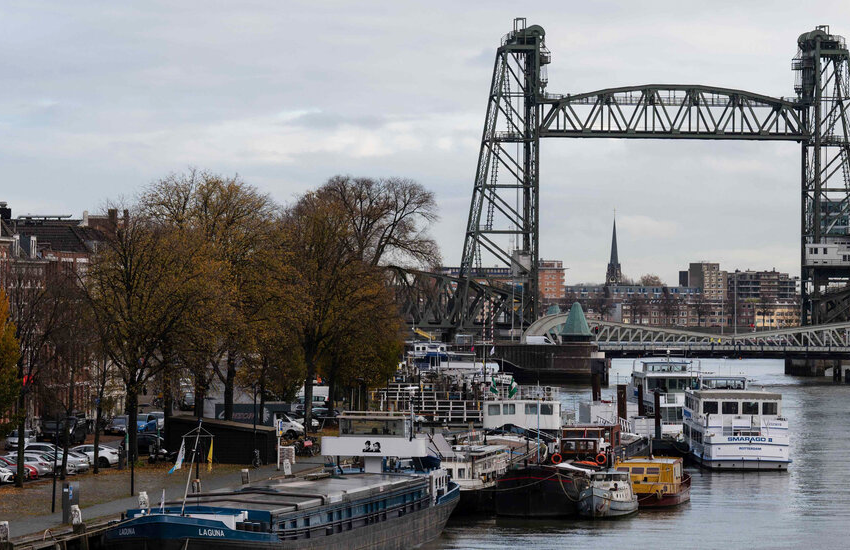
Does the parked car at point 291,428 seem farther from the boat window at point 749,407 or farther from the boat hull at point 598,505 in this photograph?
the boat window at point 749,407

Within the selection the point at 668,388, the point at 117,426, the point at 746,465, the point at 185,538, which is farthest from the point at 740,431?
the point at 185,538

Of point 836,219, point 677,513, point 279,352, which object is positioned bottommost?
point 677,513

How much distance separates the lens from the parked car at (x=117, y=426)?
6956 cm

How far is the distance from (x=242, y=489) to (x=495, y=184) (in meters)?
94.5

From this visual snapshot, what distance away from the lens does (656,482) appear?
50531mm

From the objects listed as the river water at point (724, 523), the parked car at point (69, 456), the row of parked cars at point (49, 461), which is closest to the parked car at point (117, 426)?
the row of parked cars at point (49, 461)

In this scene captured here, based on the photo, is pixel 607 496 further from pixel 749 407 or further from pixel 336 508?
pixel 749 407

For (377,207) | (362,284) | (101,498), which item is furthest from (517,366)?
(101,498)

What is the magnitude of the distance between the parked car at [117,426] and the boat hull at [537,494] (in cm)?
2721

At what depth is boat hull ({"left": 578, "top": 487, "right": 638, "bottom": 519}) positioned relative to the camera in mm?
47156

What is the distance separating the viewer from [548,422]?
60.3 m

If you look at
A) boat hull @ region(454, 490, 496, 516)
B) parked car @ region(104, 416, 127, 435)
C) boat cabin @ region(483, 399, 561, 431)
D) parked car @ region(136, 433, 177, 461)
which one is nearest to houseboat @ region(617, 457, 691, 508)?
boat hull @ region(454, 490, 496, 516)

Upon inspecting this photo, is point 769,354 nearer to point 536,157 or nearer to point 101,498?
point 536,157

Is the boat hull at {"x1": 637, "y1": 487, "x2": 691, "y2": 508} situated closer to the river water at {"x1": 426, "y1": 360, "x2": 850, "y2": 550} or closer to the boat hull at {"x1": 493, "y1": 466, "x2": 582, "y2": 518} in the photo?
the river water at {"x1": 426, "y1": 360, "x2": 850, "y2": 550}
